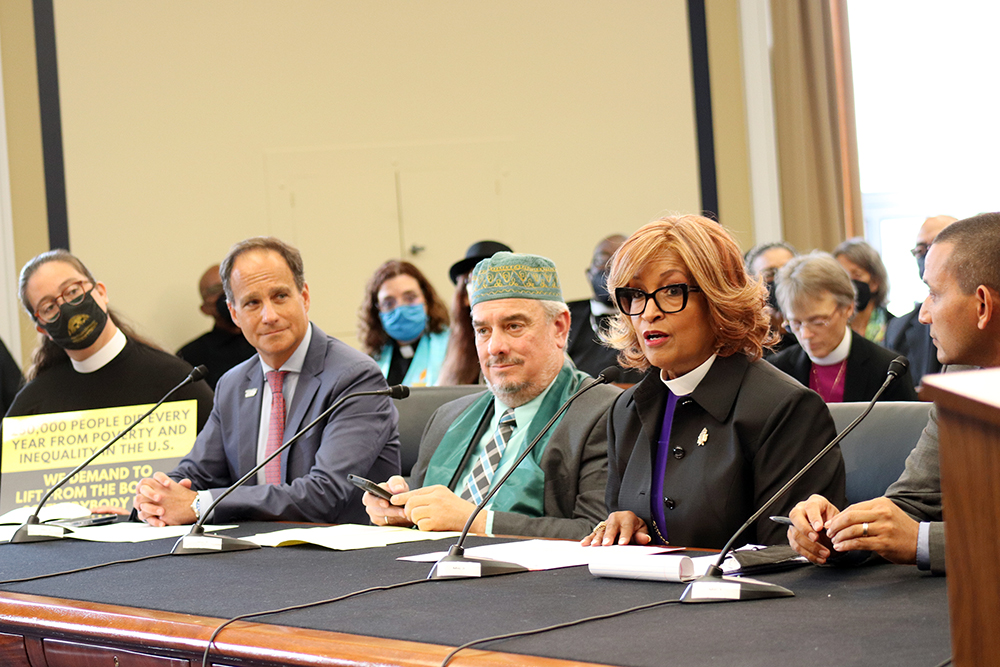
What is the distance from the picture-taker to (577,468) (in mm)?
2715

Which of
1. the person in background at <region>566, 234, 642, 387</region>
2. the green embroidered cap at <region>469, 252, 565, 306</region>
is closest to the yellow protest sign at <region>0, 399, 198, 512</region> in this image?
the green embroidered cap at <region>469, 252, 565, 306</region>

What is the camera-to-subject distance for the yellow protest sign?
329cm

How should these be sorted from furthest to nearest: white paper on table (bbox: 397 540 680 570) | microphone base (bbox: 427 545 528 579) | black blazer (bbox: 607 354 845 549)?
black blazer (bbox: 607 354 845 549)
white paper on table (bbox: 397 540 680 570)
microphone base (bbox: 427 545 528 579)

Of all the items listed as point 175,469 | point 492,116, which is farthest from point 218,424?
point 492,116

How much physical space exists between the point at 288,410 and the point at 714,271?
4.85 feet

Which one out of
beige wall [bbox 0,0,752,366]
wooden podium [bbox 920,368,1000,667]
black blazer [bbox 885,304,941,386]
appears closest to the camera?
wooden podium [bbox 920,368,1000,667]

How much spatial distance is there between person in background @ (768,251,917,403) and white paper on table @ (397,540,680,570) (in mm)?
1915

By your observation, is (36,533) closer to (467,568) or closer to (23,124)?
(467,568)

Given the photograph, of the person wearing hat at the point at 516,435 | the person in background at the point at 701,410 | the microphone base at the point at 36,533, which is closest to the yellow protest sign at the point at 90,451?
the microphone base at the point at 36,533

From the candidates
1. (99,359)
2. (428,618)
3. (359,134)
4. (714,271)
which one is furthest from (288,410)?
(359,134)

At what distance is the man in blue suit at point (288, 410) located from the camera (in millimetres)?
3043

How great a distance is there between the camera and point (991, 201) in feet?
23.9

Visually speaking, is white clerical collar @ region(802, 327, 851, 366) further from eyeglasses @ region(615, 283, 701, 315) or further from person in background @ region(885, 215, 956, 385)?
eyeglasses @ region(615, 283, 701, 315)

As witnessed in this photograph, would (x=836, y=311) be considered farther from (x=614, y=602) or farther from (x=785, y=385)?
(x=614, y=602)
